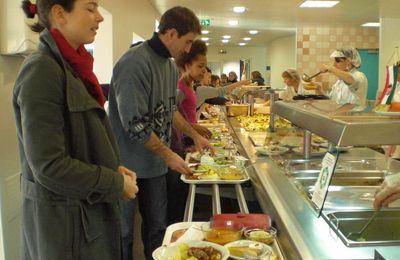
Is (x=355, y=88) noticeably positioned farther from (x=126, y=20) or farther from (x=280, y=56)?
(x=280, y=56)

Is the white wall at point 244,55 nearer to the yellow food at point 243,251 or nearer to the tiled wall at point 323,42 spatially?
the tiled wall at point 323,42

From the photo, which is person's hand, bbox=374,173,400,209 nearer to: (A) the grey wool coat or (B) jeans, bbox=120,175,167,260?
(A) the grey wool coat

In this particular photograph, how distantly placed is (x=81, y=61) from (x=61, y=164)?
1.13 ft

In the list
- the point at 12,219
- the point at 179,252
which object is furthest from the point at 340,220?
the point at 12,219

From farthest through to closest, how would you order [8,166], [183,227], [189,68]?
[189,68], [8,166], [183,227]

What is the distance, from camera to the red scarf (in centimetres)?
120

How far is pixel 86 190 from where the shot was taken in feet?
3.88

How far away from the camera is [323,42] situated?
10.2m

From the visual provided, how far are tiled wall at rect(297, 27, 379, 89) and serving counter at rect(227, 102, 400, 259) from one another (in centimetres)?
848

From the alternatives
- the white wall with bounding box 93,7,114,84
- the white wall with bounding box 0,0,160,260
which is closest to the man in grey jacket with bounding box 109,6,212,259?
the white wall with bounding box 0,0,160,260

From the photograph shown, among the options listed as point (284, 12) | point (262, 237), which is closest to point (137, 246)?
point (262, 237)

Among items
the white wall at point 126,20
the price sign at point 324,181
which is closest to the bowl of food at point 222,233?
the price sign at point 324,181

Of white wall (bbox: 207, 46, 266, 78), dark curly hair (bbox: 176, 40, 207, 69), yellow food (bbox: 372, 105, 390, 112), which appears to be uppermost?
white wall (bbox: 207, 46, 266, 78)

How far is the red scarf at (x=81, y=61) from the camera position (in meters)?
1.20
